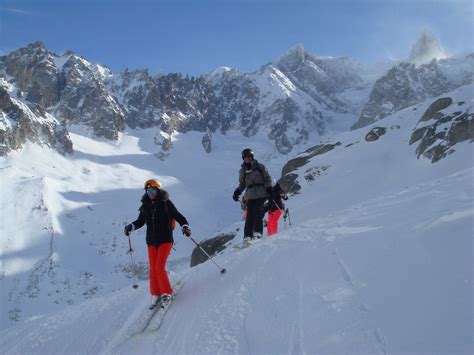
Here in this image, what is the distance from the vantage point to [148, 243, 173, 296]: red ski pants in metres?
8.44

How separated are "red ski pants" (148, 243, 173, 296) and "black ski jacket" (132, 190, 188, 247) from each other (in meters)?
0.13

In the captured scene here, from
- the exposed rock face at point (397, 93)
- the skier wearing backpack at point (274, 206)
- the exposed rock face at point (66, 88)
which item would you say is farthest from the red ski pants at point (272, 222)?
the exposed rock face at point (397, 93)

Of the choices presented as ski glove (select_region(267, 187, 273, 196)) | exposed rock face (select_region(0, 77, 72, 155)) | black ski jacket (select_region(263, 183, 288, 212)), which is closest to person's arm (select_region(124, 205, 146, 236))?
ski glove (select_region(267, 187, 273, 196))

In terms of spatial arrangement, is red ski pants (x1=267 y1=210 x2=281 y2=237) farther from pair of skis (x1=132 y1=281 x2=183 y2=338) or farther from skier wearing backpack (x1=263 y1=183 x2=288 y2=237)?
pair of skis (x1=132 y1=281 x2=183 y2=338)

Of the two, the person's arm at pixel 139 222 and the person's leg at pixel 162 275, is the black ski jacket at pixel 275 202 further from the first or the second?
the person's leg at pixel 162 275

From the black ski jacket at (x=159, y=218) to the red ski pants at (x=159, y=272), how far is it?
0.43 feet

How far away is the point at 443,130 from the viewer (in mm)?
33938

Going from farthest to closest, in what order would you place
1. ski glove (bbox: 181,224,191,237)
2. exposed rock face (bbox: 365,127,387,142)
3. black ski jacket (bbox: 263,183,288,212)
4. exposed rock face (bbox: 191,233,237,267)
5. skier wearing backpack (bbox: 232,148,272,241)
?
exposed rock face (bbox: 365,127,387,142) → exposed rock face (bbox: 191,233,237,267) → black ski jacket (bbox: 263,183,288,212) → skier wearing backpack (bbox: 232,148,272,241) → ski glove (bbox: 181,224,191,237)

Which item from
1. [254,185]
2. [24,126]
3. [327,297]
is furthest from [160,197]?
[24,126]

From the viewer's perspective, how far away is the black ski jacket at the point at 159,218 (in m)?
8.66

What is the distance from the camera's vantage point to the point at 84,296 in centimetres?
6266

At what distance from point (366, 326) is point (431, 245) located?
2.14 metres

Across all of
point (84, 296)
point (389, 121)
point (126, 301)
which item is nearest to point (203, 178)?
point (84, 296)

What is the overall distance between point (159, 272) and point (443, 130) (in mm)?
31286
